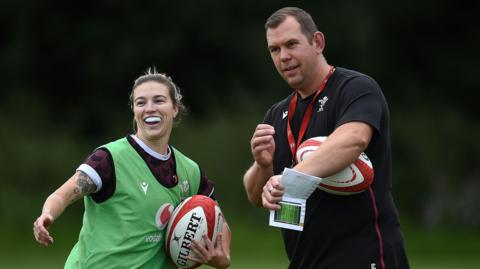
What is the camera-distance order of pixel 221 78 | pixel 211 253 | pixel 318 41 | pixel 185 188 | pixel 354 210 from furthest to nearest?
pixel 221 78 < pixel 185 188 < pixel 211 253 < pixel 318 41 < pixel 354 210

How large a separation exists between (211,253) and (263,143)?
3.29ft

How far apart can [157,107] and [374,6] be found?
1983 cm

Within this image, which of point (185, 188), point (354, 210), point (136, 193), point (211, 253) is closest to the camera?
point (354, 210)

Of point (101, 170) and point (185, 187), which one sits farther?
point (185, 187)

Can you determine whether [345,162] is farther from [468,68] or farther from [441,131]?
[468,68]

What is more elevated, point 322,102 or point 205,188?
point 322,102

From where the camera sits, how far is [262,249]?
16375mm

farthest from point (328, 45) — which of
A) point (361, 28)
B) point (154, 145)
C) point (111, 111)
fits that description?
point (154, 145)

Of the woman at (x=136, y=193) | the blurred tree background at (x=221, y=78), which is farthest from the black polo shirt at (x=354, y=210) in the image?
the blurred tree background at (x=221, y=78)

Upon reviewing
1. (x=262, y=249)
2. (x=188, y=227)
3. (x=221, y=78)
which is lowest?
(x=262, y=249)

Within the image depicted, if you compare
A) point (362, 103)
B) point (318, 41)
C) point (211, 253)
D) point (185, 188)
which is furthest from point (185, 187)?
point (362, 103)

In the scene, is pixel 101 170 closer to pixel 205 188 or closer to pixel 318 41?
pixel 205 188

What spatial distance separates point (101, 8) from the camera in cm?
2605

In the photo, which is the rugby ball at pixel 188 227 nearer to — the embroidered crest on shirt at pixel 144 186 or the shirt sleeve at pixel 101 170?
the embroidered crest on shirt at pixel 144 186
